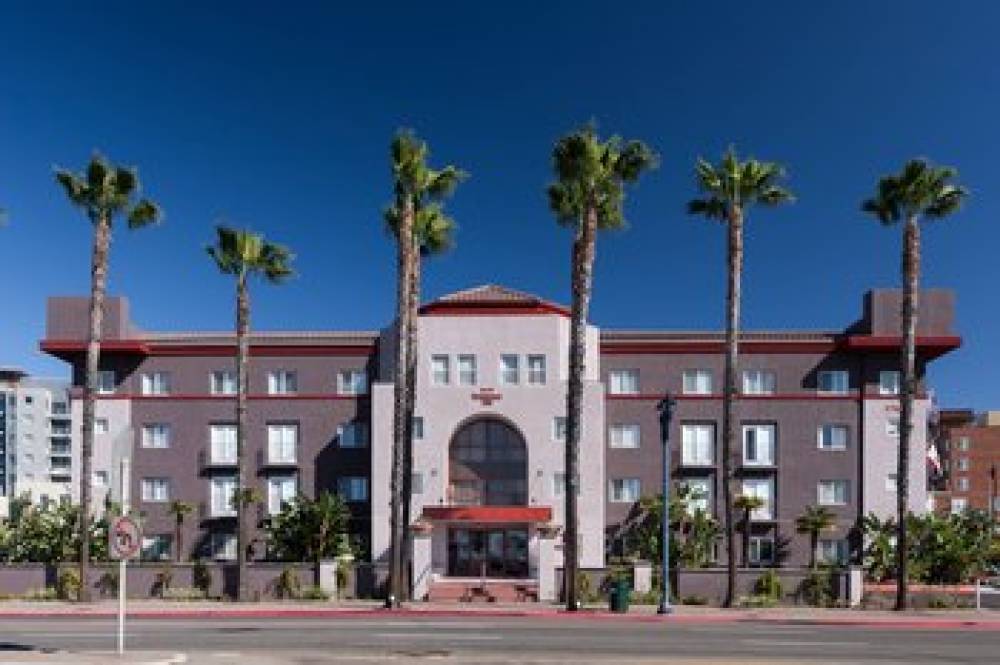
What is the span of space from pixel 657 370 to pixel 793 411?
6.82 m

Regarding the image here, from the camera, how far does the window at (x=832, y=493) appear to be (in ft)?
186

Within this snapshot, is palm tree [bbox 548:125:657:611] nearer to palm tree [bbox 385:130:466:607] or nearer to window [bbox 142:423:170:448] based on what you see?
palm tree [bbox 385:130:466:607]

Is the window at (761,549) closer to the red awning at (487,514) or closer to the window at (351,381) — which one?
the red awning at (487,514)

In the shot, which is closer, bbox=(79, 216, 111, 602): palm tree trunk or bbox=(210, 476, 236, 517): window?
bbox=(79, 216, 111, 602): palm tree trunk

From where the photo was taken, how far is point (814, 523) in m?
53.8

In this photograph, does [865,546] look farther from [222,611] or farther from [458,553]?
[222,611]

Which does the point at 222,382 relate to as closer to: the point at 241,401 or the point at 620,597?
the point at 241,401

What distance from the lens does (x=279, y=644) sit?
26.8 m

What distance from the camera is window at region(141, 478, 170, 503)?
58688 mm

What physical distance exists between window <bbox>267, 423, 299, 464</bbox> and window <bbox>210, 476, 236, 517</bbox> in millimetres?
2307

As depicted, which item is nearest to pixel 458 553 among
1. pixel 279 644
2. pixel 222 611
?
pixel 222 611

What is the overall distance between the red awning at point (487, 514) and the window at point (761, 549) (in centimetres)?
1105

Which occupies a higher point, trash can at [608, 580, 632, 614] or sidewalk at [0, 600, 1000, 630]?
trash can at [608, 580, 632, 614]

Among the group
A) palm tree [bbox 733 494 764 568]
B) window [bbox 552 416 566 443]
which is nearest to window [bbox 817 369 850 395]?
palm tree [bbox 733 494 764 568]
